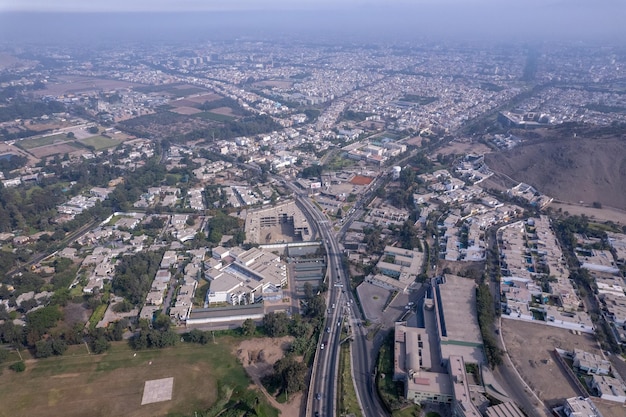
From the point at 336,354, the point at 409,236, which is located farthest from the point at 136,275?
the point at 409,236

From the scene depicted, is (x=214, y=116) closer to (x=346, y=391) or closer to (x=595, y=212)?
(x=595, y=212)

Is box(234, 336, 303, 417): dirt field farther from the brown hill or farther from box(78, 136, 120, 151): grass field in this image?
box(78, 136, 120, 151): grass field

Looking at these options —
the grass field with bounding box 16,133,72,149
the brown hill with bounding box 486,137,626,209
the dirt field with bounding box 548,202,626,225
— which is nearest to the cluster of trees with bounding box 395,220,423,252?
the dirt field with bounding box 548,202,626,225

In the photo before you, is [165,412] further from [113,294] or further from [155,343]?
[113,294]

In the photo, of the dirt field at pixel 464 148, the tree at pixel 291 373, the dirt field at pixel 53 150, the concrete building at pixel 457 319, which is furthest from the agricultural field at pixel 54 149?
the concrete building at pixel 457 319

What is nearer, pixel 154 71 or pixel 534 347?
pixel 534 347

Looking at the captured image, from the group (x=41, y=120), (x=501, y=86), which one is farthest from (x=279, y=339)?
(x=501, y=86)

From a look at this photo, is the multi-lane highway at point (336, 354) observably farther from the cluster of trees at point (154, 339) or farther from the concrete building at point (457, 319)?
the cluster of trees at point (154, 339)
